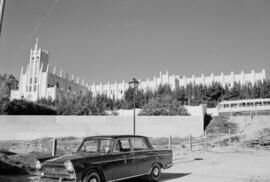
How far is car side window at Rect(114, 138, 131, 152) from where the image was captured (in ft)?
24.6

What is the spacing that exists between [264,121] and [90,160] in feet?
131

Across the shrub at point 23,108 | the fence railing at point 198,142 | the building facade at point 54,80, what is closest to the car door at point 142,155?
the fence railing at point 198,142

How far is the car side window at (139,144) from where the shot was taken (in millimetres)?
8172

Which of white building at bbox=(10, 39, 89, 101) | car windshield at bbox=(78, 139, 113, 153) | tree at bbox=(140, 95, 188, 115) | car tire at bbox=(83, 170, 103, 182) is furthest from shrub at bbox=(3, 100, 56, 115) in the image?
white building at bbox=(10, 39, 89, 101)

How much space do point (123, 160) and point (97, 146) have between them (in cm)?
88

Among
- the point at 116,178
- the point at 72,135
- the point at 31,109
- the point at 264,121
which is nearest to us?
the point at 116,178

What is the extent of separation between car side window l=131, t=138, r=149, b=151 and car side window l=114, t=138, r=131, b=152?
241mm

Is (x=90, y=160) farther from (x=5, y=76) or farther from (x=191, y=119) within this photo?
(x=5, y=76)

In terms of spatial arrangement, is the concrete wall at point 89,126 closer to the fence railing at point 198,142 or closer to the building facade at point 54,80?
the fence railing at point 198,142

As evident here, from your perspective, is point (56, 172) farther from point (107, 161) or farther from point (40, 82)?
point (40, 82)

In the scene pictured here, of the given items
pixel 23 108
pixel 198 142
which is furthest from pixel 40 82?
pixel 198 142

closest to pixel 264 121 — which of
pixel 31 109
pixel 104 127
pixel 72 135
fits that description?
pixel 104 127

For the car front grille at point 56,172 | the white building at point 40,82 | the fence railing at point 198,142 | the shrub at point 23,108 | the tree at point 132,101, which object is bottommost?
the fence railing at point 198,142

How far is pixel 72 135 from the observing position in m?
32.3
